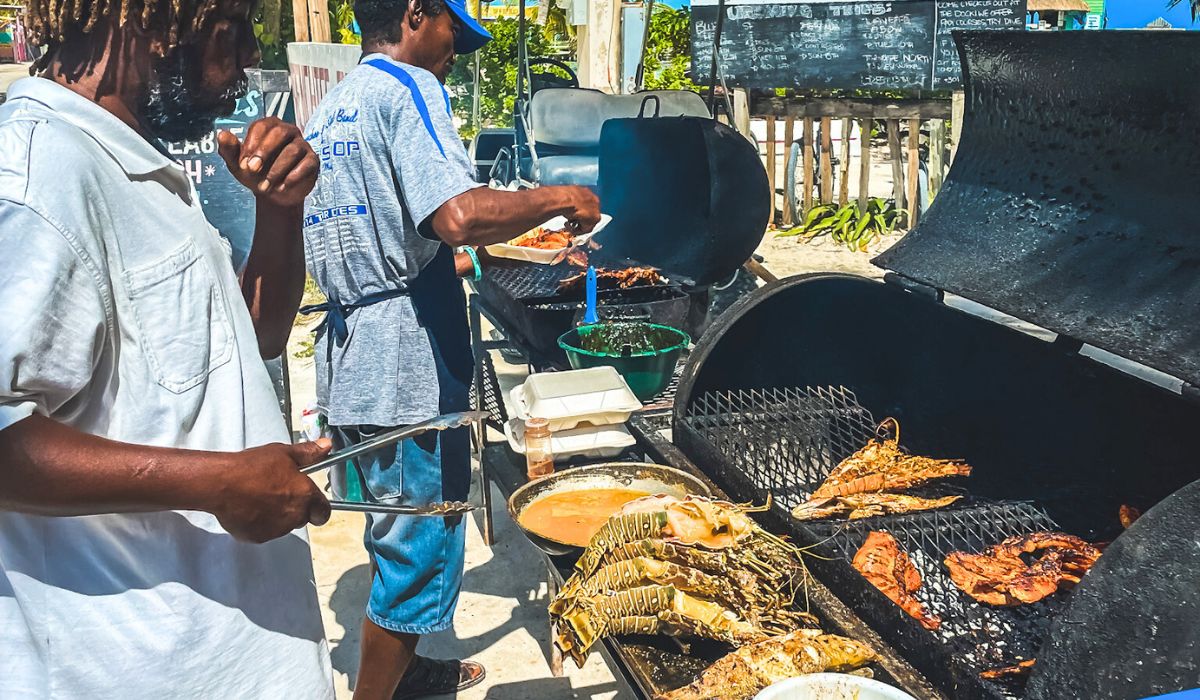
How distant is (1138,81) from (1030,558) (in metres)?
Result: 1.43

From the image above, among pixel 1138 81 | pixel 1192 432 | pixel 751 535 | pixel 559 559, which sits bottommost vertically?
pixel 559 559

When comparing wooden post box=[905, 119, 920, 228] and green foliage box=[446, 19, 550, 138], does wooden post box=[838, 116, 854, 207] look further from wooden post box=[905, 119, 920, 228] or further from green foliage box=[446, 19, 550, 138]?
green foliage box=[446, 19, 550, 138]

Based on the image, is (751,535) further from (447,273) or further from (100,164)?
(100,164)

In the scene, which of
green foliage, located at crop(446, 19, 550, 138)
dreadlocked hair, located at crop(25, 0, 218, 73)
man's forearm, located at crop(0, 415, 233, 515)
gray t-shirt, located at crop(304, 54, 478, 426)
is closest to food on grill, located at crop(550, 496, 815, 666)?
gray t-shirt, located at crop(304, 54, 478, 426)

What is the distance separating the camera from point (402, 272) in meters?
3.01

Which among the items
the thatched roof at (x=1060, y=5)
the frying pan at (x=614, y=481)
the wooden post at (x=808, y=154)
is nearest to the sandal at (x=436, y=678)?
the frying pan at (x=614, y=481)

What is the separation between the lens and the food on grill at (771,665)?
1.96 m

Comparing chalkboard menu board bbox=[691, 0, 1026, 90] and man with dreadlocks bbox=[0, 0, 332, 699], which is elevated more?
chalkboard menu board bbox=[691, 0, 1026, 90]

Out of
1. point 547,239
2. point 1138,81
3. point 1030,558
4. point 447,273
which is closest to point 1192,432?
point 1030,558

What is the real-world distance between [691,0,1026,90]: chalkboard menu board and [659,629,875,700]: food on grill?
368 inches

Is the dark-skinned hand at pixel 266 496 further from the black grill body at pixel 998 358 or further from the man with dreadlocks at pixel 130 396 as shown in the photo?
the black grill body at pixel 998 358

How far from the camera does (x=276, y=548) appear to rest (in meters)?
1.65

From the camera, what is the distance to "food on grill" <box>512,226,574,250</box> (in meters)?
4.74

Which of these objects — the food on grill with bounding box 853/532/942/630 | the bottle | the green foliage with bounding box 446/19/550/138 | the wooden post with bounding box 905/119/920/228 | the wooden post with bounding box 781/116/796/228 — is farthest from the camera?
the green foliage with bounding box 446/19/550/138
